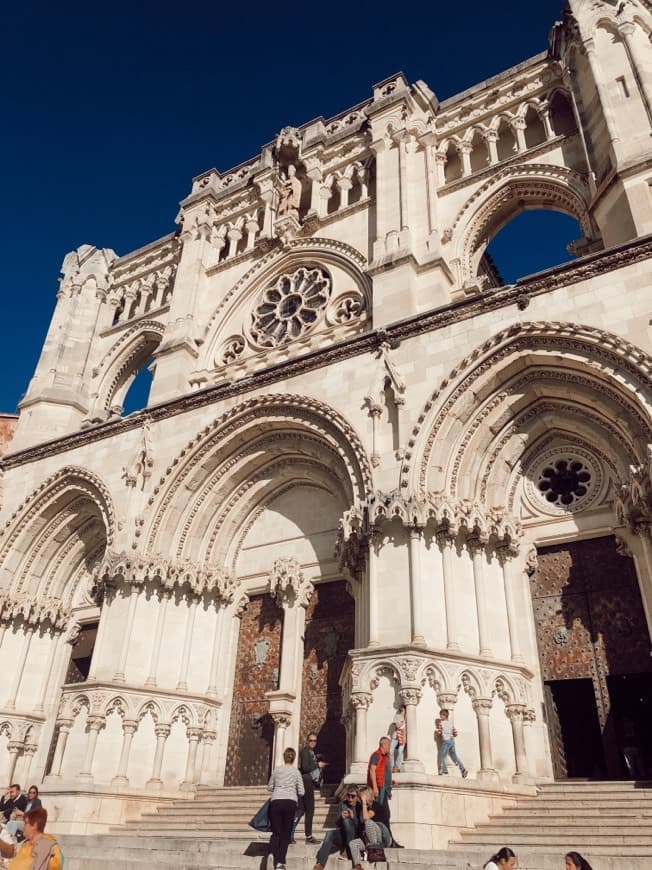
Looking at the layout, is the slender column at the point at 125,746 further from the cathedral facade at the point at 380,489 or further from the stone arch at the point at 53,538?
the stone arch at the point at 53,538

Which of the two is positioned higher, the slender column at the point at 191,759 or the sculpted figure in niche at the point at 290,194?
the sculpted figure in niche at the point at 290,194

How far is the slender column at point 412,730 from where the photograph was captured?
30.2 ft

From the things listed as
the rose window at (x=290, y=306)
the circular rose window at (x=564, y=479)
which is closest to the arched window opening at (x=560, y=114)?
the rose window at (x=290, y=306)

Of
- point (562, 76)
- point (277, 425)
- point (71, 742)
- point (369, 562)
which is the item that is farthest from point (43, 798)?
point (562, 76)

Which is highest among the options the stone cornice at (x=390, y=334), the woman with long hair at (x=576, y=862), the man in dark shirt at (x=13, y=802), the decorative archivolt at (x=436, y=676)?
the stone cornice at (x=390, y=334)

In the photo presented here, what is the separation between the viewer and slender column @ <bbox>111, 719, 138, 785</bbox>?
12384 mm

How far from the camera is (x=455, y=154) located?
18.8 metres

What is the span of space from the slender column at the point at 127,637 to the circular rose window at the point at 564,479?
26.2 feet

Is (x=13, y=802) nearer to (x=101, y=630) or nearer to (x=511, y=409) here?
(x=101, y=630)

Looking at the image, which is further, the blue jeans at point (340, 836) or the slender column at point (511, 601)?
the slender column at point (511, 601)

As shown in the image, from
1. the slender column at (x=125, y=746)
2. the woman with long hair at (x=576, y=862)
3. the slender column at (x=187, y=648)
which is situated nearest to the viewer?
the woman with long hair at (x=576, y=862)

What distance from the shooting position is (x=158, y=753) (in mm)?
12930

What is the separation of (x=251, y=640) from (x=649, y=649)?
7673 millimetres

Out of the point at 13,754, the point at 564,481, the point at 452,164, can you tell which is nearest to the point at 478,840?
the point at 564,481
